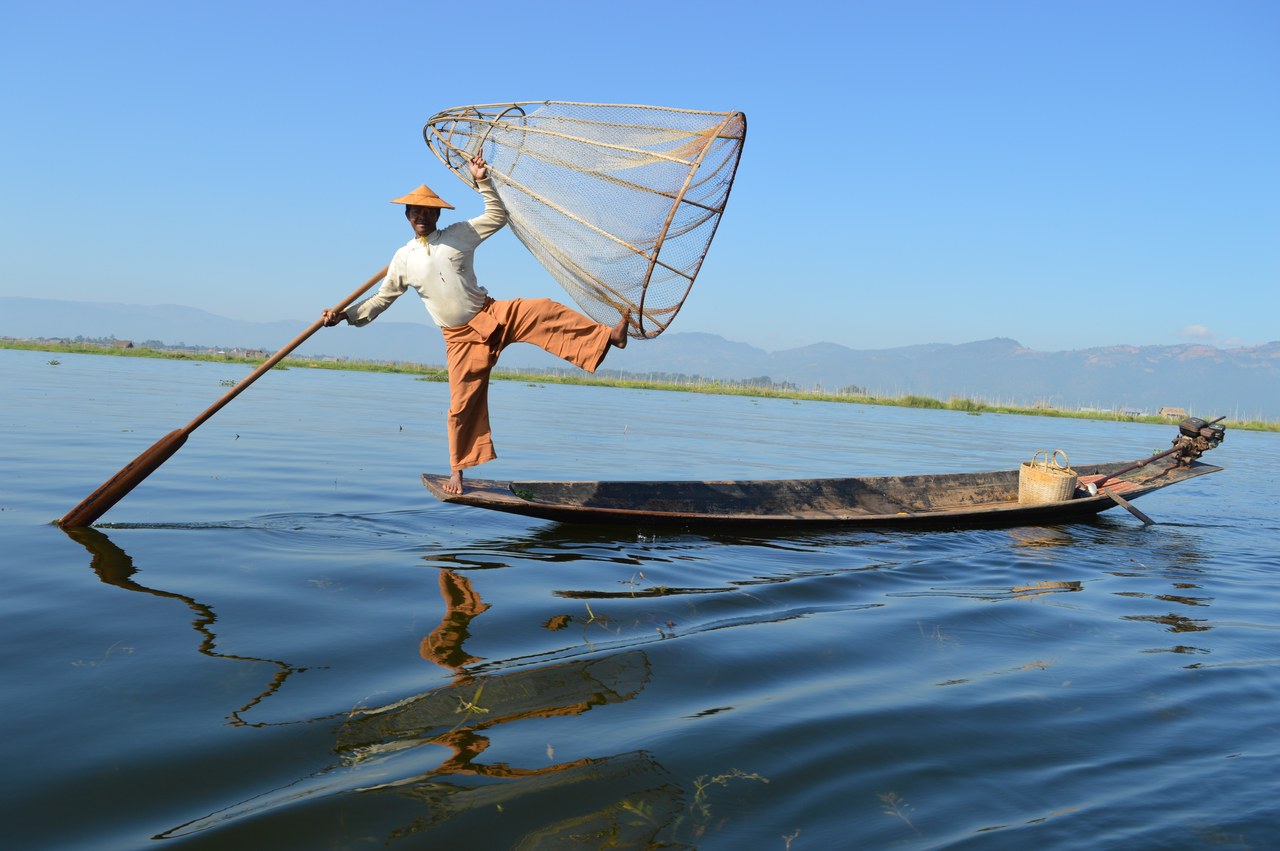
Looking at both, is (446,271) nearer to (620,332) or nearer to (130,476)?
(620,332)

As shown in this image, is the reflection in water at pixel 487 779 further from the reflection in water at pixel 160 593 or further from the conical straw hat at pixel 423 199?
the conical straw hat at pixel 423 199

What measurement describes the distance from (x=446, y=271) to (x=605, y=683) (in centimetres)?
358

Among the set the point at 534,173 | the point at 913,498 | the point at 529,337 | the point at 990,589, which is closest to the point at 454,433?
the point at 529,337

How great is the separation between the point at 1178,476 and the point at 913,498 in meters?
3.23

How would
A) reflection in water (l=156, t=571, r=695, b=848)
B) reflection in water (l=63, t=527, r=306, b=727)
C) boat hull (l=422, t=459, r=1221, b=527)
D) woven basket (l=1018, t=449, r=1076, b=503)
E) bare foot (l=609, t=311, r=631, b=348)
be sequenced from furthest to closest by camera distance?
1. woven basket (l=1018, t=449, r=1076, b=503)
2. boat hull (l=422, t=459, r=1221, b=527)
3. bare foot (l=609, t=311, r=631, b=348)
4. reflection in water (l=63, t=527, r=306, b=727)
5. reflection in water (l=156, t=571, r=695, b=848)

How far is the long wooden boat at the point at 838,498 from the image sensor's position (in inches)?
267

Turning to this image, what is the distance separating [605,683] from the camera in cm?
364

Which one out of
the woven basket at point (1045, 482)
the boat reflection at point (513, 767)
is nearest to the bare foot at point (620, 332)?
the boat reflection at point (513, 767)

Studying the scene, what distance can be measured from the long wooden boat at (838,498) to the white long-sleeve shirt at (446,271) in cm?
135

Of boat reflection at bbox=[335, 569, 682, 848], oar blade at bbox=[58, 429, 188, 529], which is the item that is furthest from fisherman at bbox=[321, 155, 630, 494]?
boat reflection at bbox=[335, 569, 682, 848]

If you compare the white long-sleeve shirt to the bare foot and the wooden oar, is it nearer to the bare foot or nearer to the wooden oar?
the wooden oar

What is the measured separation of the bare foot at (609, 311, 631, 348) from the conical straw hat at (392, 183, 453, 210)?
4.65 ft

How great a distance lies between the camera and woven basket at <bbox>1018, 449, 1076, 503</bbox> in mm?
8766

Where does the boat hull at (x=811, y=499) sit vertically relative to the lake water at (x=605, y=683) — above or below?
above
